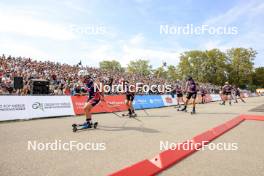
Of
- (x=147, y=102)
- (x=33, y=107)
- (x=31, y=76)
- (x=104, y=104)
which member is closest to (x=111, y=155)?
(x=33, y=107)

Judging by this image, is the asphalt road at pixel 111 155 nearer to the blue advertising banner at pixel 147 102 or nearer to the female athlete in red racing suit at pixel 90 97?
the female athlete in red racing suit at pixel 90 97

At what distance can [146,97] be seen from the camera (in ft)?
71.5

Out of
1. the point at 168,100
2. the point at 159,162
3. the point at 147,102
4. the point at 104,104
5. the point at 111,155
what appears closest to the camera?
the point at 159,162

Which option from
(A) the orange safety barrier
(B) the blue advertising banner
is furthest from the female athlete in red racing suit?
(B) the blue advertising banner

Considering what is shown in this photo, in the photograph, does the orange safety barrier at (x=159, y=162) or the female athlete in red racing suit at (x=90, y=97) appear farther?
the female athlete in red racing suit at (x=90, y=97)

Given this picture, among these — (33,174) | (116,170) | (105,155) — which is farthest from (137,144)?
(33,174)

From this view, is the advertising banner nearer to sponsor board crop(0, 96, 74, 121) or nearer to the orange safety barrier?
sponsor board crop(0, 96, 74, 121)

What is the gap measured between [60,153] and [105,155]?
104 cm

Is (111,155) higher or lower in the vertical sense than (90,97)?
lower

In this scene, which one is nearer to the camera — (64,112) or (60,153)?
(60,153)

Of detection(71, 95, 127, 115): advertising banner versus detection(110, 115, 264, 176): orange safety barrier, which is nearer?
detection(110, 115, 264, 176): orange safety barrier

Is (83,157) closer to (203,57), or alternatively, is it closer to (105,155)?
(105,155)

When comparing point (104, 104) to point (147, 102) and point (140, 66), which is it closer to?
point (147, 102)

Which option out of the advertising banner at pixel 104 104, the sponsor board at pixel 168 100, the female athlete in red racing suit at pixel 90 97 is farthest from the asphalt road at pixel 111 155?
the sponsor board at pixel 168 100
